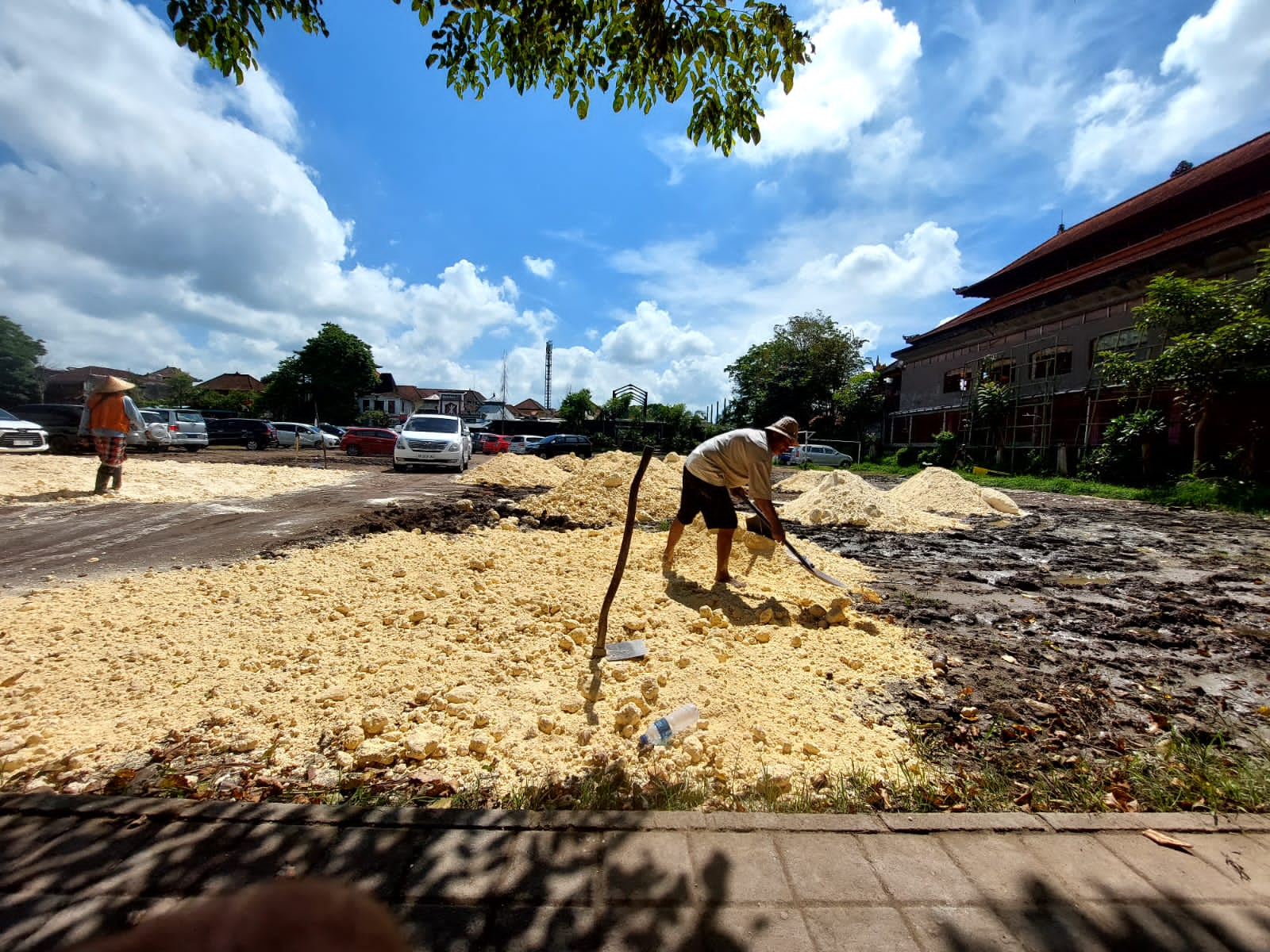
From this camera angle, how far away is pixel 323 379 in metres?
46.0

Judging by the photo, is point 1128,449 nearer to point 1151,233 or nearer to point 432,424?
point 1151,233

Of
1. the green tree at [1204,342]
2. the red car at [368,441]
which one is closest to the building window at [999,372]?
the green tree at [1204,342]

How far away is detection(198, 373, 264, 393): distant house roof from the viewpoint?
66750mm

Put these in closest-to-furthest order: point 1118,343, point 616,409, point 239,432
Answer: point 1118,343 < point 239,432 < point 616,409

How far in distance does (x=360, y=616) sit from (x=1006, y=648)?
14.9 feet

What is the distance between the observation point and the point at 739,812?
→ 2039mm

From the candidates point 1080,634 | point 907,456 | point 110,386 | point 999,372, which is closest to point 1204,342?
point 999,372

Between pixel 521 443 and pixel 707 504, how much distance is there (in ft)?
81.5

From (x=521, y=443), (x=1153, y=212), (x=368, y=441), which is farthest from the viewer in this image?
(x=521, y=443)

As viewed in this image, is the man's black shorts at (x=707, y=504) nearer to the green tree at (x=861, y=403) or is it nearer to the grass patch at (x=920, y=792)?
the grass patch at (x=920, y=792)

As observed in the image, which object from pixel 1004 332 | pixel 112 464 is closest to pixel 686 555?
pixel 112 464

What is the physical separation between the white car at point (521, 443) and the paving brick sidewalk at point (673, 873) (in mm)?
26565

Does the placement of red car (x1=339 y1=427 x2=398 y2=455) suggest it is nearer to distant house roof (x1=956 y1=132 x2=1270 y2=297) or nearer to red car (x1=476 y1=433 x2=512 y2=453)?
red car (x1=476 y1=433 x2=512 y2=453)

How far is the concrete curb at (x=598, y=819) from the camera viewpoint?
6.26ft
